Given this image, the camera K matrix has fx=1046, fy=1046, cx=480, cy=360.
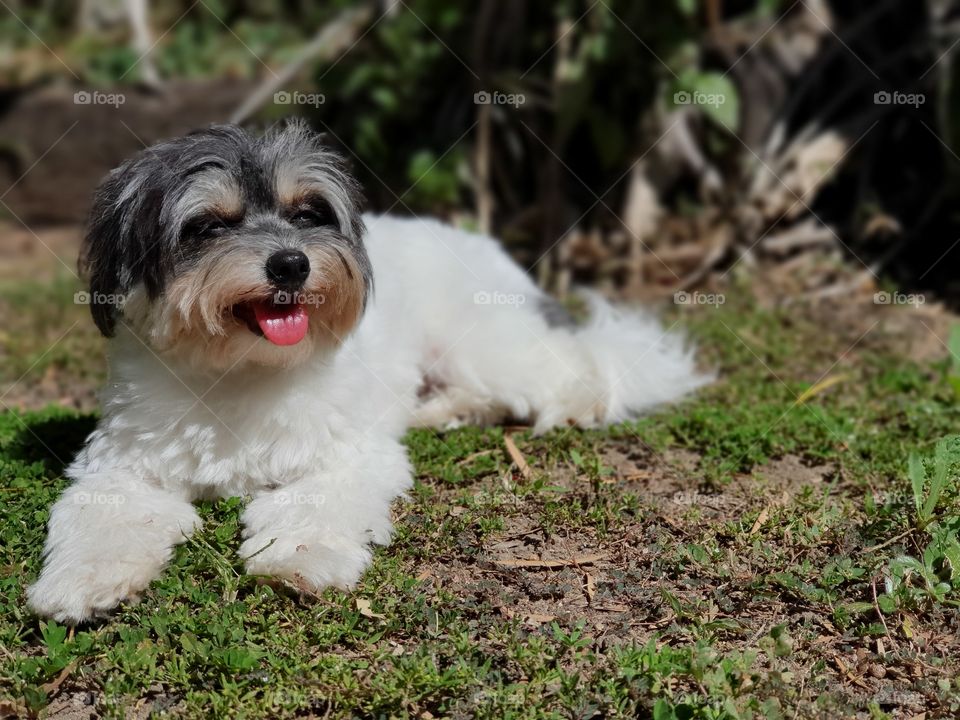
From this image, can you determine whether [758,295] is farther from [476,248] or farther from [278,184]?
[278,184]

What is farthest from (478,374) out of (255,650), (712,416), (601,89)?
(601,89)

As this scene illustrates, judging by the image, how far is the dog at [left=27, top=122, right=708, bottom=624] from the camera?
3.35 m

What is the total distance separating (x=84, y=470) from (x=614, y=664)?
6.57ft


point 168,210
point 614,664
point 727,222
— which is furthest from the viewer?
point 727,222

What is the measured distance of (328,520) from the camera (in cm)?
346

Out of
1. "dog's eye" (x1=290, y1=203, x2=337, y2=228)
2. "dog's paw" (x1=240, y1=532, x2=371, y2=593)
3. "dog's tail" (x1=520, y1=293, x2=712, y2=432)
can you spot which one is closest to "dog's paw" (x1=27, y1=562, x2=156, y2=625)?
"dog's paw" (x1=240, y1=532, x2=371, y2=593)

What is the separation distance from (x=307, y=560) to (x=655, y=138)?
517cm

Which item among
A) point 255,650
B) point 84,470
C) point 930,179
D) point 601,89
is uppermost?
point 930,179

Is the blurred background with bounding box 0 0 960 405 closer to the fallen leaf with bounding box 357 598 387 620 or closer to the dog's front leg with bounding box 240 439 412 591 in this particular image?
the dog's front leg with bounding box 240 439 412 591

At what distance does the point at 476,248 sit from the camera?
17.2ft

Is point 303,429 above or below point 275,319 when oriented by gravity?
below

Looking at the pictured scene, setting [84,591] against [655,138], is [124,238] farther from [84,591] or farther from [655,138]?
[655,138]

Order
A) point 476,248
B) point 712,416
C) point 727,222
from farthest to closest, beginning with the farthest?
point 727,222, point 476,248, point 712,416

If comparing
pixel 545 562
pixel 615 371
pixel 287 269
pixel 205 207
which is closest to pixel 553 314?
pixel 615 371
